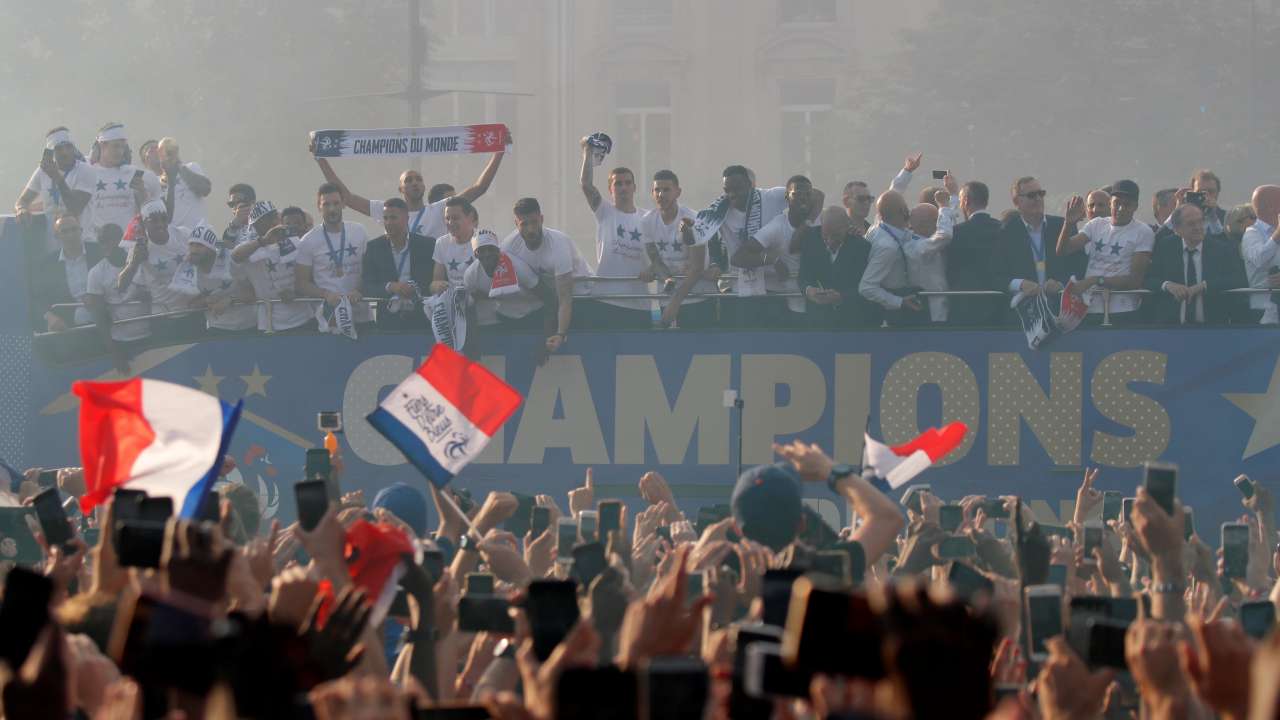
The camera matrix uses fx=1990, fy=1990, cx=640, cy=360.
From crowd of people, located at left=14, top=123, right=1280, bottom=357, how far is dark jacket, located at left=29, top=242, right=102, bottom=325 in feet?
0.69

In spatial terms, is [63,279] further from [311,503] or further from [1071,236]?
[311,503]

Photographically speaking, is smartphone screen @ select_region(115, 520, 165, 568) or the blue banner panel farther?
the blue banner panel

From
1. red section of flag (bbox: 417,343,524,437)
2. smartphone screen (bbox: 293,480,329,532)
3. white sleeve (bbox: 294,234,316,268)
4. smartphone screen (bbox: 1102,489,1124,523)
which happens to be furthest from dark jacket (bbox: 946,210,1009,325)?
smartphone screen (bbox: 293,480,329,532)

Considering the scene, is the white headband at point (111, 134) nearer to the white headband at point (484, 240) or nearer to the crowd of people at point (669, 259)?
the crowd of people at point (669, 259)

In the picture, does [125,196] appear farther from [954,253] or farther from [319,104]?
[319,104]

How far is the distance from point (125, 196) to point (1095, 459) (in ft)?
28.7

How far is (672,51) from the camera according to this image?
A: 57781 millimetres

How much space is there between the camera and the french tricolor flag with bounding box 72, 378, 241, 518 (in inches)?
298

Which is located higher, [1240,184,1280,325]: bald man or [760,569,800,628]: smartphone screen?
[1240,184,1280,325]: bald man

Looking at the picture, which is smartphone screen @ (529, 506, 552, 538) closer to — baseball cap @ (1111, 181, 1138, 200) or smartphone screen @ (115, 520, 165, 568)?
smartphone screen @ (115, 520, 165, 568)

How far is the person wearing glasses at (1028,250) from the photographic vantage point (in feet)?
49.7

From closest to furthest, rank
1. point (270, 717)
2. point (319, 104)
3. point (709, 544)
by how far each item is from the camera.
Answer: point (270, 717), point (709, 544), point (319, 104)

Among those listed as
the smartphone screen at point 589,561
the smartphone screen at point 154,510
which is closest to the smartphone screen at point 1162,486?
the smartphone screen at point 589,561

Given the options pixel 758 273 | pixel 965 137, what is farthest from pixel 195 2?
pixel 758 273
